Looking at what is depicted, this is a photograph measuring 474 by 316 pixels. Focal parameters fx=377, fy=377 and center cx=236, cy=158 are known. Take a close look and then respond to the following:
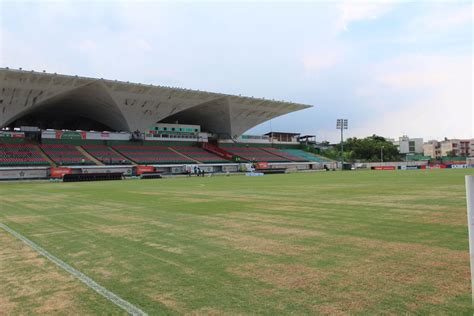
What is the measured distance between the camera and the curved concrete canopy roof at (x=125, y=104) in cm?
5338

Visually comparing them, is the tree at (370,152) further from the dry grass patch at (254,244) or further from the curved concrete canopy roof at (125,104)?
the dry grass patch at (254,244)

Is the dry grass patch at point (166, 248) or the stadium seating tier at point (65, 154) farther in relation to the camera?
the stadium seating tier at point (65, 154)

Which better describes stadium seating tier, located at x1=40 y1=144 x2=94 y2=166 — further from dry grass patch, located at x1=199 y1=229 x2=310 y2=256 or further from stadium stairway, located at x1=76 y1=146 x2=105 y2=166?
dry grass patch, located at x1=199 y1=229 x2=310 y2=256

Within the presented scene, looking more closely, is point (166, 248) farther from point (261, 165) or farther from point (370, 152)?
point (370, 152)

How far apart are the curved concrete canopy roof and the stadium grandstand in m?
0.15

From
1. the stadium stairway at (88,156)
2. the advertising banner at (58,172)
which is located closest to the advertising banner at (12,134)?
the stadium stairway at (88,156)

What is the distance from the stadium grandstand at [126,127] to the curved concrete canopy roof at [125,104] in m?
0.15

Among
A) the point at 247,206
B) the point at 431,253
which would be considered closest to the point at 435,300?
the point at 431,253

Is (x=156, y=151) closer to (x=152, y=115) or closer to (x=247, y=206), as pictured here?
(x=152, y=115)

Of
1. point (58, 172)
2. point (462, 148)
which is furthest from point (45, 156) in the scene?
point (462, 148)

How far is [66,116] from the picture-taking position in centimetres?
7444

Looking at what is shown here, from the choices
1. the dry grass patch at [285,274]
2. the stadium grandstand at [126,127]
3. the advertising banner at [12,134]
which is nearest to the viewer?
the dry grass patch at [285,274]

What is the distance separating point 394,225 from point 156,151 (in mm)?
61976

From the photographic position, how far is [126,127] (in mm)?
68500
